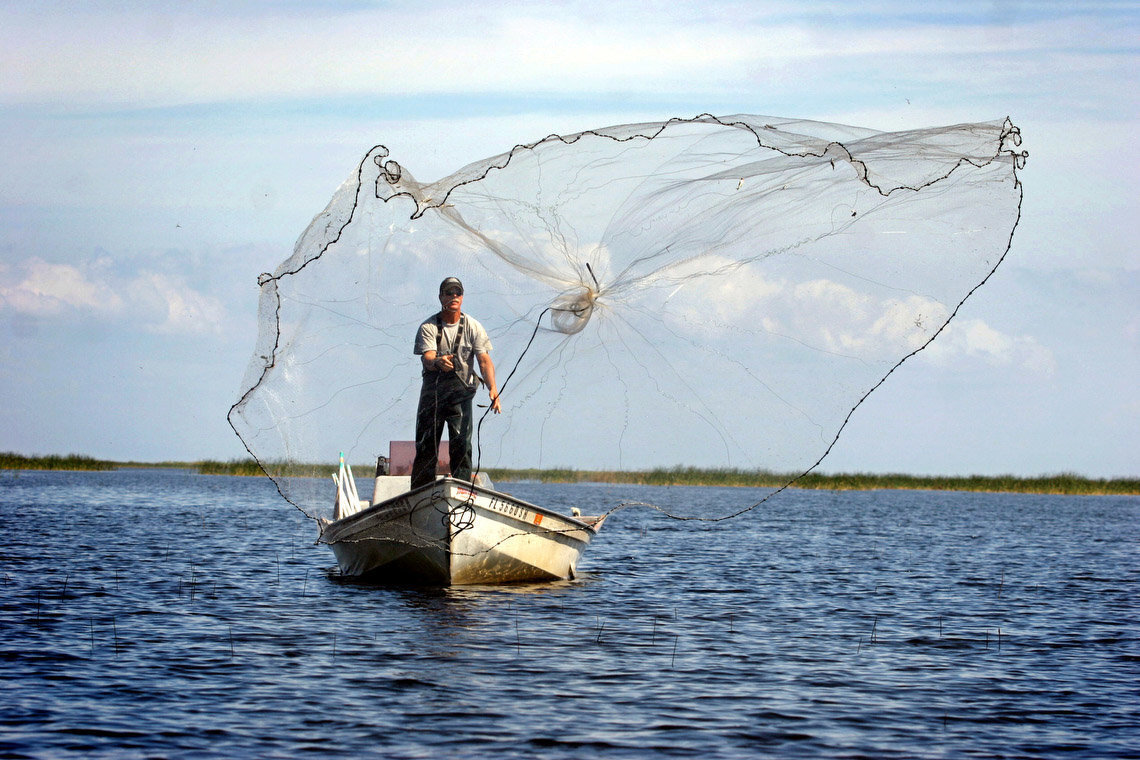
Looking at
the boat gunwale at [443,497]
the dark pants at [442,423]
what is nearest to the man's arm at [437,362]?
the dark pants at [442,423]

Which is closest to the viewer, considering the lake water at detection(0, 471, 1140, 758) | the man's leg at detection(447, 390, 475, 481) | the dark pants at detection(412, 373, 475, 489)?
the lake water at detection(0, 471, 1140, 758)

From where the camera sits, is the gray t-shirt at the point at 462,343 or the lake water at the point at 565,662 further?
the gray t-shirt at the point at 462,343

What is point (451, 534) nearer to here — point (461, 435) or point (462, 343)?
point (461, 435)

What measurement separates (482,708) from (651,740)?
148 cm

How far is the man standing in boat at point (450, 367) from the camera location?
13.1 m

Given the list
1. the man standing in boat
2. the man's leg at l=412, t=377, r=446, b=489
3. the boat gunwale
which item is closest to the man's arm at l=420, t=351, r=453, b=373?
the man standing in boat

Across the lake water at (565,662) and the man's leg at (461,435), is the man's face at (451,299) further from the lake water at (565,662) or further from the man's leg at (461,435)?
the lake water at (565,662)

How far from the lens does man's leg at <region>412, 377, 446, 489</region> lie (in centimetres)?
1369

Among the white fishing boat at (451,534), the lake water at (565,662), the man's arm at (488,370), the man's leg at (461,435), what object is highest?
the man's arm at (488,370)

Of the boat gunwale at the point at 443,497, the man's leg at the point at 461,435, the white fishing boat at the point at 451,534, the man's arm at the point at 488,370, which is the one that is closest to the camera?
the man's arm at the point at 488,370

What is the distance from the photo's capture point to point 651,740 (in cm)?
876

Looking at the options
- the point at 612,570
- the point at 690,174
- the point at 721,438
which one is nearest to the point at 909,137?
the point at 690,174

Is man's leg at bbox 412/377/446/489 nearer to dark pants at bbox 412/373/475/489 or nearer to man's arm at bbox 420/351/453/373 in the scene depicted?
dark pants at bbox 412/373/475/489

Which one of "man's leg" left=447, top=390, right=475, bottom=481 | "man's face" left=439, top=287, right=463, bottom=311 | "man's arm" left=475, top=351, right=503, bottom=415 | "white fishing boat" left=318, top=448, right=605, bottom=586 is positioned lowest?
"white fishing boat" left=318, top=448, right=605, bottom=586
